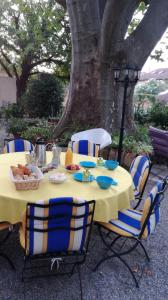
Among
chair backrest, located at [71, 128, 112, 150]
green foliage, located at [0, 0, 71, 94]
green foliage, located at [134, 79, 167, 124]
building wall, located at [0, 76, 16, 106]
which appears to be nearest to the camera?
chair backrest, located at [71, 128, 112, 150]

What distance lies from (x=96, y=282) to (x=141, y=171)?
54.2 inches

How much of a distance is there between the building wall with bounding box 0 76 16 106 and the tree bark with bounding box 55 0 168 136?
9923 mm

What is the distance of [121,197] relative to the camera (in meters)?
2.37

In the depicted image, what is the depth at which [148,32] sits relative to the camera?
574cm

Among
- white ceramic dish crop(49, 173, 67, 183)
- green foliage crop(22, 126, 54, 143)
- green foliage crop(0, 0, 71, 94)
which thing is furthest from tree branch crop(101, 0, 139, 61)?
green foliage crop(0, 0, 71, 94)

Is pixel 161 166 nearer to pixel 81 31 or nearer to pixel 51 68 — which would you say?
pixel 81 31

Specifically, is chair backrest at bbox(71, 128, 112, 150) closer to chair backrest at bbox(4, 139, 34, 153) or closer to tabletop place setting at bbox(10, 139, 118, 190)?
chair backrest at bbox(4, 139, 34, 153)

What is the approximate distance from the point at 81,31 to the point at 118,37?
2.70 ft

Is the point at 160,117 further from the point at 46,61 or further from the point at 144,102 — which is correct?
the point at 46,61

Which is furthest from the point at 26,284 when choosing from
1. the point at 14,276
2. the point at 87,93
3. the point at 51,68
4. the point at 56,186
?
the point at 51,68

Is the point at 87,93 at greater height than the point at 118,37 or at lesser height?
lesser

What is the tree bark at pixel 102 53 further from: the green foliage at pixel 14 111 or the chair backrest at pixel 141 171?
the green foliage at pixel 14 111

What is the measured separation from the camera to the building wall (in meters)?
14.8

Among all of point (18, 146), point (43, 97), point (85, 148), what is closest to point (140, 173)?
point (85, 148)
